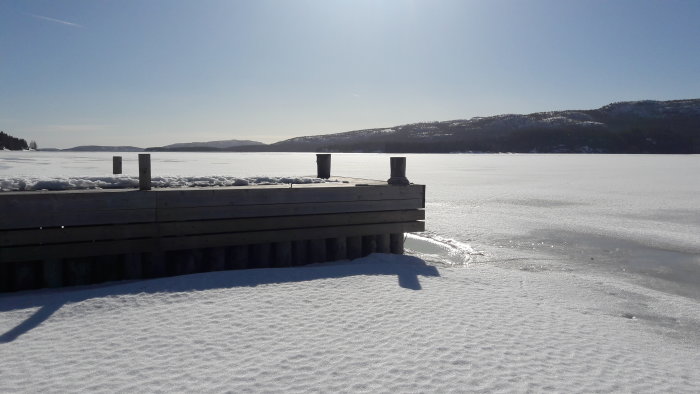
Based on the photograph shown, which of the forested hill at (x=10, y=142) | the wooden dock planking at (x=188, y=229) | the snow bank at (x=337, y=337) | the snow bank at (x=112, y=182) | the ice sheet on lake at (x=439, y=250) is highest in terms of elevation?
the forested hill at (x=10, y=142)

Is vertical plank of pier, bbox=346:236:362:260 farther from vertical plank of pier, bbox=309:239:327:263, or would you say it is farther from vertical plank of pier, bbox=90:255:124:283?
vertical plank of pier, bbox=90:255:124:283

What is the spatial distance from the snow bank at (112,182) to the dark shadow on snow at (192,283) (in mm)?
1750

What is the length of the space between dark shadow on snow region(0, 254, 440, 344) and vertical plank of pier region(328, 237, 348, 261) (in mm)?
491

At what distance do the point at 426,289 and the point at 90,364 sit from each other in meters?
4.13

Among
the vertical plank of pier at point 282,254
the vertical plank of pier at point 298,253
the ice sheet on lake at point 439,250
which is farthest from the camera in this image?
the ice sheet on lake at point 439,250

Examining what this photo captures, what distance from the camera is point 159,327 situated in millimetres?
5113

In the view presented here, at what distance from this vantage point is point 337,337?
4.94m

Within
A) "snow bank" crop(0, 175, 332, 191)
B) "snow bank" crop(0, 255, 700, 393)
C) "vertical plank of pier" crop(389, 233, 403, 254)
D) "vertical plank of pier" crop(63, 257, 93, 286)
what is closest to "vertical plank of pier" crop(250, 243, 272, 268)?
"snow bank" crop(0, 255, 700, 393)

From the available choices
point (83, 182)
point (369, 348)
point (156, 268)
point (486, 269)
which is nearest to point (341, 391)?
point (369, 348)

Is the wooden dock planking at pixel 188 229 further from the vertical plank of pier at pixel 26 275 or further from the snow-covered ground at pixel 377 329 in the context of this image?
the snow-covered ground at pixel 377 329

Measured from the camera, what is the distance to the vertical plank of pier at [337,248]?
29.7ft

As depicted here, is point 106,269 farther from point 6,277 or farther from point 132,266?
point 6,277

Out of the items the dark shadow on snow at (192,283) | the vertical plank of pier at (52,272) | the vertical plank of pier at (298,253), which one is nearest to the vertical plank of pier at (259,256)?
the vertical plank of pier at (298,253)

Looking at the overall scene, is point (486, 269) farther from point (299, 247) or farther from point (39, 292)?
point (39, 292)
